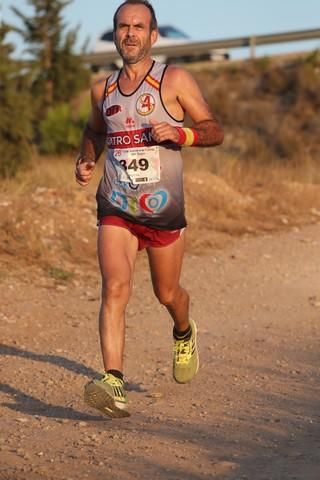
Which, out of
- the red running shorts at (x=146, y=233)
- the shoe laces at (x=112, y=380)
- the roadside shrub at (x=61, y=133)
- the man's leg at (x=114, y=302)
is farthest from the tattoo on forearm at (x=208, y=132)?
the roadside shrub at (x=61, y=133)

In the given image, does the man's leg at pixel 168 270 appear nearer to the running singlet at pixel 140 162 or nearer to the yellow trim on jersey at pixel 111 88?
the running singlet at pixel 140 162

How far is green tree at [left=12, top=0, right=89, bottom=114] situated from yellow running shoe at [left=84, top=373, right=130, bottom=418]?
61.8 ft

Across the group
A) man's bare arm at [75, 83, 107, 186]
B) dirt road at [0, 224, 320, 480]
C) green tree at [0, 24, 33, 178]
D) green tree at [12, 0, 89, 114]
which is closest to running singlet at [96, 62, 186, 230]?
man's bare arm at [75, 83, 107, 186]

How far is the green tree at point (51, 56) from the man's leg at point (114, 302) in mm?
18461

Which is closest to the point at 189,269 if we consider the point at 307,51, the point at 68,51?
the point at 68,51

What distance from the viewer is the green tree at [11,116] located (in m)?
15.3

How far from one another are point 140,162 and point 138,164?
15 millimetres

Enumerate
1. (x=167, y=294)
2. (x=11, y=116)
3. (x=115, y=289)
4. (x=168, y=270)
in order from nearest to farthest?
(x=115, y=289) → (x=168, y=270) → (x=167, y=294) → (x=11, y=116)

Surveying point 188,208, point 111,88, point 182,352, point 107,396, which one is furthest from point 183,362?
point 188,208

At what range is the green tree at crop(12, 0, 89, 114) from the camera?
80.1 ft

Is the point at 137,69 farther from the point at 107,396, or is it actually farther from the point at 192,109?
the point at 107,396

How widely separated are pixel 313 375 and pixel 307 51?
27175 mm

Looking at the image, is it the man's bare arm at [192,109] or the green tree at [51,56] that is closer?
the man's bare arm at [192,109]

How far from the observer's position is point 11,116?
1566 cm
